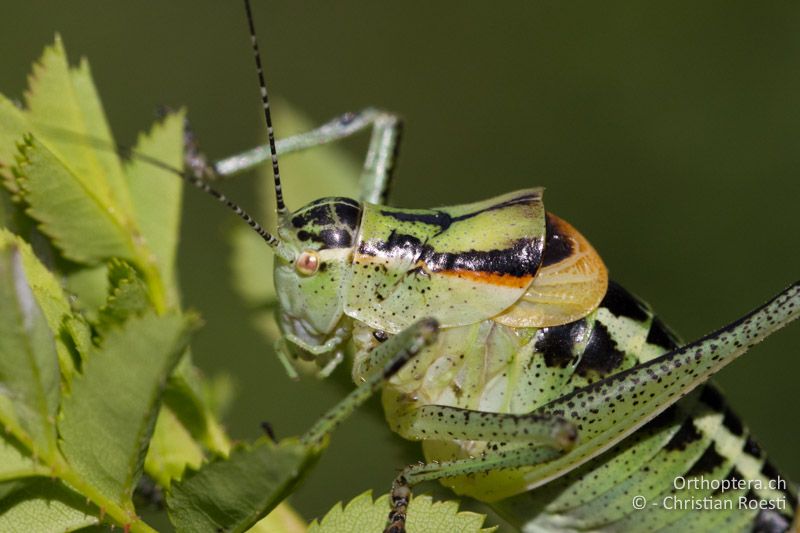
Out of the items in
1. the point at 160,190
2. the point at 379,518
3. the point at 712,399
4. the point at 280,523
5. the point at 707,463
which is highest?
the point at 160,190

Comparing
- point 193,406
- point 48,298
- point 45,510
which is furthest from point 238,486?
point 193,406

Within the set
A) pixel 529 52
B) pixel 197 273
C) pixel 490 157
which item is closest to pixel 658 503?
pixel 197 273

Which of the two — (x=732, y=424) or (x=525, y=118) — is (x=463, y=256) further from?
(x=525, y=118)

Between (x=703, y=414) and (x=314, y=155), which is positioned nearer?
(x=703, y=414)

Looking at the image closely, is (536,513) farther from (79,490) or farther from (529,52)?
(529,52)

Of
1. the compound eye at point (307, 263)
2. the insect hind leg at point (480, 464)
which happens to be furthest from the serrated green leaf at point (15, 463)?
the compound eye at point (307, 263)

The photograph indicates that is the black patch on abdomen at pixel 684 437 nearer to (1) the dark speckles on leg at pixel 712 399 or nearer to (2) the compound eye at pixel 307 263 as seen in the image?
(1) the dark speckles on leg at pixel 712 399
